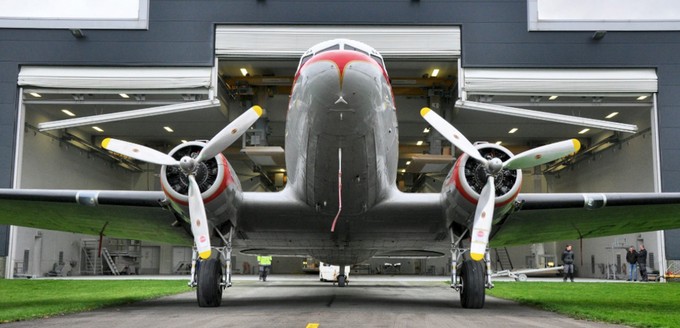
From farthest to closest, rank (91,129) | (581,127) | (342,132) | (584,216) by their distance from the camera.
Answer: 1. (91,129)
2. (581,127)
3. (584,216)
4. (342,132)

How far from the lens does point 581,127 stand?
37.0 meters

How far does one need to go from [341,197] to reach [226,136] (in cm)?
258

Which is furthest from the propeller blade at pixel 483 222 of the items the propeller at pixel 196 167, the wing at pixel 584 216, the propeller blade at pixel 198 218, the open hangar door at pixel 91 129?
the open hangar door at pixel 91 129

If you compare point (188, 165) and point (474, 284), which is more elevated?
point (188, 165)

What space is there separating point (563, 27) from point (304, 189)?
2063 centimetres

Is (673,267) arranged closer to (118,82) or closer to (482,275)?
(482,275)

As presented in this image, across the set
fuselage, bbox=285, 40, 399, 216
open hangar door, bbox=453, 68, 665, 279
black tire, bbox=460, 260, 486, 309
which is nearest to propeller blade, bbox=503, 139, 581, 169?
black tire, bbox=460, 260, 486, 309

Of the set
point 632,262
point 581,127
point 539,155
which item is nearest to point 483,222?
point 539,155

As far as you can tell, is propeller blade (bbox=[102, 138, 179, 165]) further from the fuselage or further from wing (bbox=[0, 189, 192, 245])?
the fuselage

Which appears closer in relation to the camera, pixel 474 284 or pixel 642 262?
pixel 474 284

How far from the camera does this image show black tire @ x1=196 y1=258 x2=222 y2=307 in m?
12.7

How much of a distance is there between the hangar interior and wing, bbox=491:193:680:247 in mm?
12189

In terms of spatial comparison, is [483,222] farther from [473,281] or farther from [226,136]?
[226,136]

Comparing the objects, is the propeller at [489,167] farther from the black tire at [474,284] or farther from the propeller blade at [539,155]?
the black tire at [474,284]
